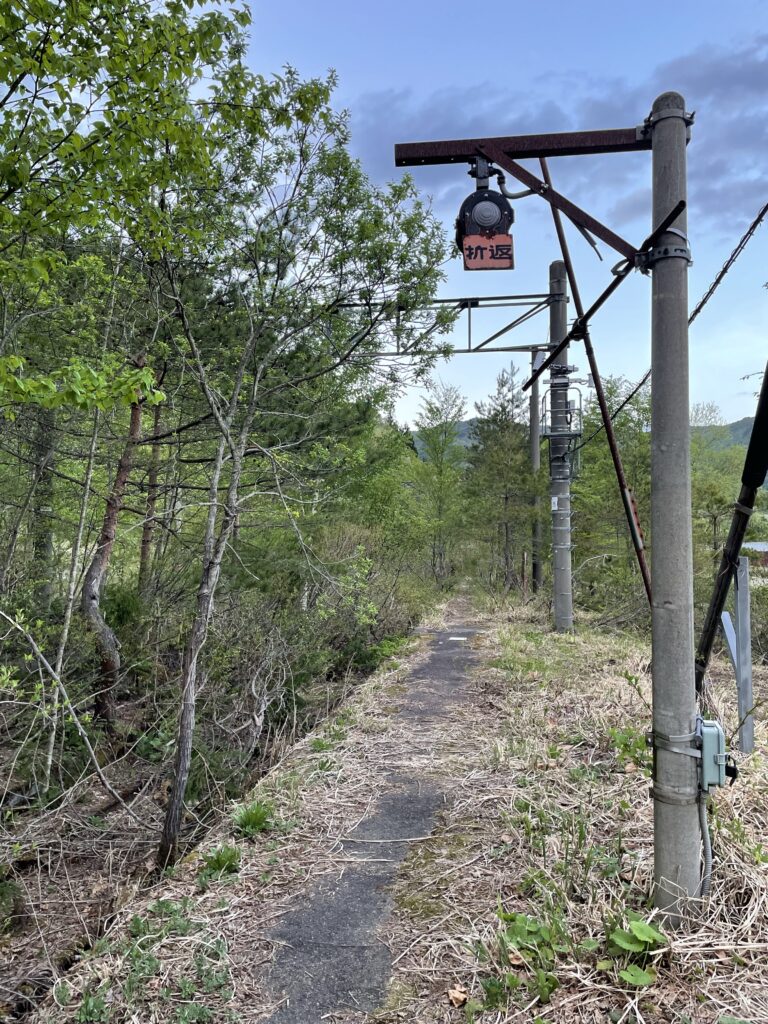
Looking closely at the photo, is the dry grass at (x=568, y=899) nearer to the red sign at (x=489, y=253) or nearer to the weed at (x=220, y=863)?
the weed at (x=220, y=863)

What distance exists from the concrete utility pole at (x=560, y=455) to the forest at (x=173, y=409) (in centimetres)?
175

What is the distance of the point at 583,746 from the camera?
4.02 meters

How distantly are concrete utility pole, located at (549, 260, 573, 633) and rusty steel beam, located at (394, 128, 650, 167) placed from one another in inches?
274

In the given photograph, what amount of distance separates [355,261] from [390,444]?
372 inches

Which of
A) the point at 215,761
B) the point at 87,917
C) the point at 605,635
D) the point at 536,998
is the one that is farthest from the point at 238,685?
the point at 605,635

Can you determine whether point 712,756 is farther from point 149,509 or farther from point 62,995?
point 149,509

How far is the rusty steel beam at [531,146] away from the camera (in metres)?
2.42

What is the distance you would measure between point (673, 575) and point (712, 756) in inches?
24.6

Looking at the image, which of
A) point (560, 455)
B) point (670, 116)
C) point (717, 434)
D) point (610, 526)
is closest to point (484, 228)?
point (670, 116)

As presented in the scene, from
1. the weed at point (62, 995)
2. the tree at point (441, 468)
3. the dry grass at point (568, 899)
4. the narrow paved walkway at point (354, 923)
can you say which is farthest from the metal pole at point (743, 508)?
the tree at point (441, 468)

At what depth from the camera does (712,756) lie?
207 centimetres

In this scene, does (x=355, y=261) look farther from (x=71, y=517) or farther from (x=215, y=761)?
(x=71, y=517)

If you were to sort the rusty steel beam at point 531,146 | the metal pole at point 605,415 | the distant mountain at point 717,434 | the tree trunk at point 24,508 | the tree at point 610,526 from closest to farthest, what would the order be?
the rusty steel beam at point 531,146
the metal pole at point 605,415
the tree trunk at point 24,508
the tree at point 610,526
the distant mountain at point 717,434

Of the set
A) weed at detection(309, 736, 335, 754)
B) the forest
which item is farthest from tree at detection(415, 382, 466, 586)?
weed at detection(309, 736, 335, 754)
